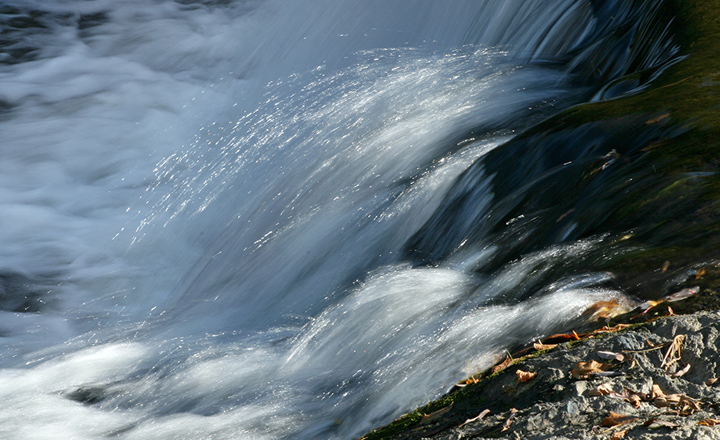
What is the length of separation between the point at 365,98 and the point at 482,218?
10.6ft

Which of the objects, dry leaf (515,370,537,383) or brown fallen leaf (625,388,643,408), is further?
dry leaf (515,370,537,383)

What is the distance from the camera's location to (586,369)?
1.96 metres

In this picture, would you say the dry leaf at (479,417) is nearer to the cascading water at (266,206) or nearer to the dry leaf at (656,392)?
the dry leaf at (656,392)

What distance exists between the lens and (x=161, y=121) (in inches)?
320

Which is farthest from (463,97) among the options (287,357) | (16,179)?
(16,179)

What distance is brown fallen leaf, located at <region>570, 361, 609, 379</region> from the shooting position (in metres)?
1.95

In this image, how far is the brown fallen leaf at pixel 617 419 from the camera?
67.7 inches

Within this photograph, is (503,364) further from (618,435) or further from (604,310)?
(618,435)

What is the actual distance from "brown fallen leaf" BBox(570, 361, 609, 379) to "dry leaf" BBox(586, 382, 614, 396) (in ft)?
0.27

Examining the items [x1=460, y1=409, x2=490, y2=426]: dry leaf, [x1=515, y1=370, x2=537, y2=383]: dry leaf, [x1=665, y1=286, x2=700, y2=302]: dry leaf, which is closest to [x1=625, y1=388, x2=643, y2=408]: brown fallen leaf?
[x1=515, y1=370, x2=537, y2=383]: dry leaf

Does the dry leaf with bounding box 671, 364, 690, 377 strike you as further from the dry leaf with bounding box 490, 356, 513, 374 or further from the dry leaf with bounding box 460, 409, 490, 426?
the dry leaf with bounding box 490, 356, 513, 374

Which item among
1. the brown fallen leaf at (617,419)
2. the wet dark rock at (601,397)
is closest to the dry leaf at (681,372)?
the wet dark rock at (601,397)

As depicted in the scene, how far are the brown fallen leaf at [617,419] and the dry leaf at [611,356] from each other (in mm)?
257

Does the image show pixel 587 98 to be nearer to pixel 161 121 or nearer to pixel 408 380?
pixel 408 380
